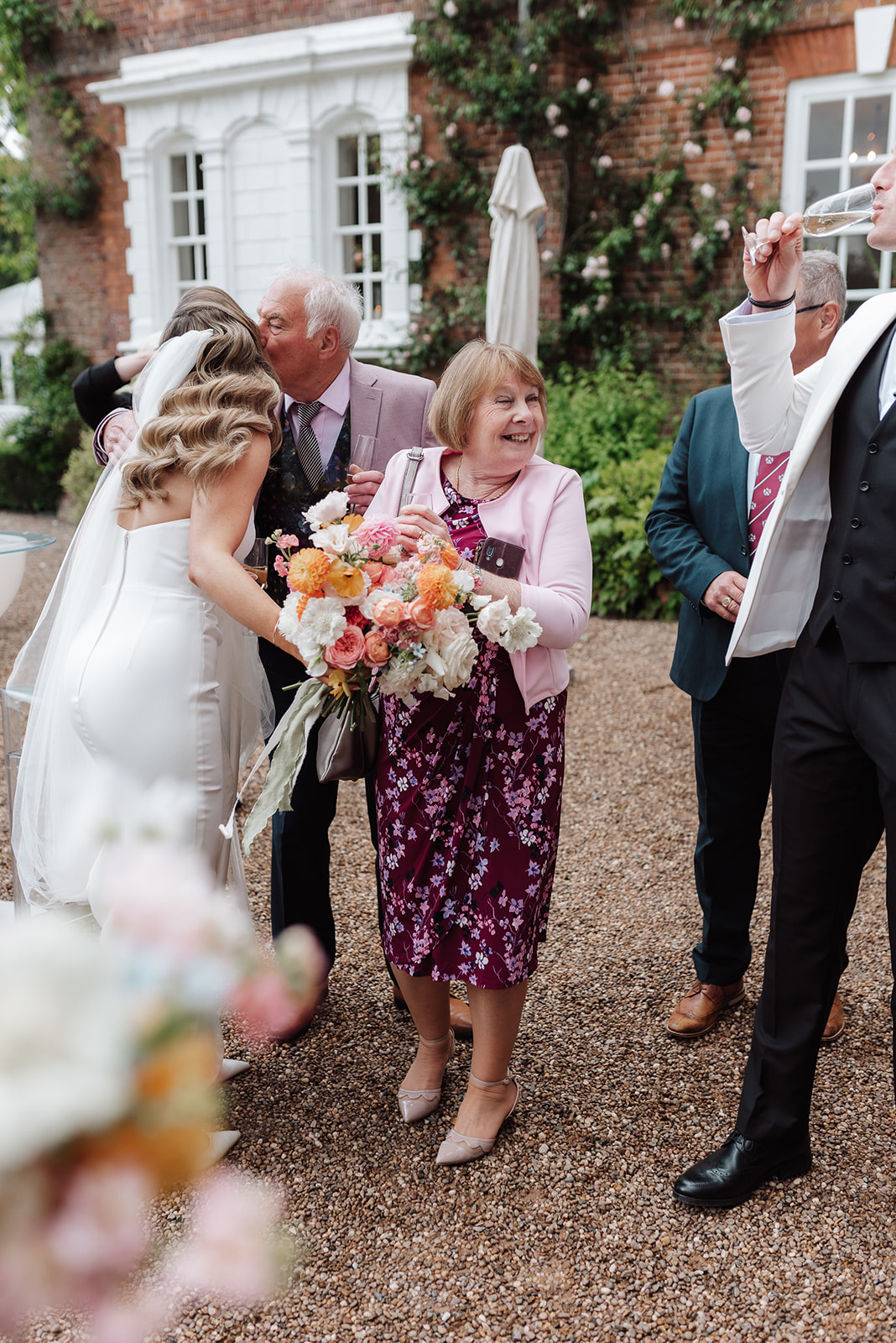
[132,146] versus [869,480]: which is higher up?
[132,146]

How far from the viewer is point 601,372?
9234 millimetres

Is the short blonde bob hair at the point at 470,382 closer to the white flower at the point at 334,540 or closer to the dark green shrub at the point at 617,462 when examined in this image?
the white flower at the point at 334,540

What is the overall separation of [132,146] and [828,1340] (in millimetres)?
12592

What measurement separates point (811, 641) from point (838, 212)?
0.88m

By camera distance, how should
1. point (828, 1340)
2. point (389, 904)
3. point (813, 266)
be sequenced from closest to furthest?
point (828, 1340) < point (389, 904) < point (813, 266)

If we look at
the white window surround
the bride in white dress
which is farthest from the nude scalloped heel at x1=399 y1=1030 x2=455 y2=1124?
the white window surround

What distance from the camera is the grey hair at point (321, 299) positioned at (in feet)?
9.27

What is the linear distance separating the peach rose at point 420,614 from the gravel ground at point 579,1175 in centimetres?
128

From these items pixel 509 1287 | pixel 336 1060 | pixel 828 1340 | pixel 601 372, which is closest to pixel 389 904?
pixel 336 1060

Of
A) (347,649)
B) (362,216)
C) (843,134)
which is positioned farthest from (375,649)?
(362,216)

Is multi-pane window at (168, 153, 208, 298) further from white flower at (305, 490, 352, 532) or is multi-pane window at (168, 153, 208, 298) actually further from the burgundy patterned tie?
white flower at (305, 490, 352, 532)

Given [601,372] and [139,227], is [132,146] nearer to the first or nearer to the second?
[139,227]

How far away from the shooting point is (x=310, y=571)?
207cm

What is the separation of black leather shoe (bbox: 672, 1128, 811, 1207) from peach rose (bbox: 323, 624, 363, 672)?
1.35m
